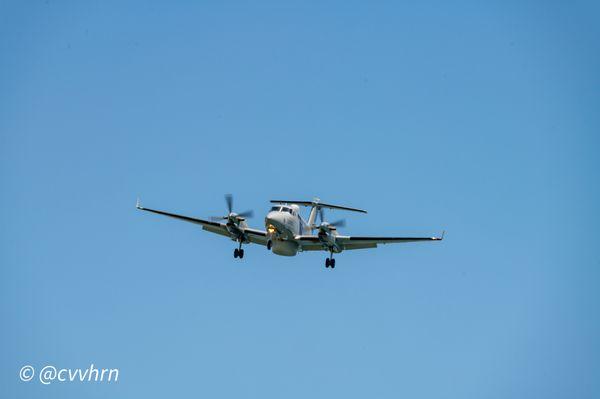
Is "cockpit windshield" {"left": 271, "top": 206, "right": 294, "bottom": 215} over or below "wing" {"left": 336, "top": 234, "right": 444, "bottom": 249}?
over

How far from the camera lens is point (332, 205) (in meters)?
58.7

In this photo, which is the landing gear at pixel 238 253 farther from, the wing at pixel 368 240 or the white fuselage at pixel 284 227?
the wing at pixel 368 240

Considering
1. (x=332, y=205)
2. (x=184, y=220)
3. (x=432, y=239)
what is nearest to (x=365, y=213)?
(x=332, y=205)

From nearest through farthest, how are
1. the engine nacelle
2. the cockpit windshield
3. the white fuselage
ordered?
the white fuselage, the cockpit windshield, the engine nacelle

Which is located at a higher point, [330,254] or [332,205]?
[332,205]

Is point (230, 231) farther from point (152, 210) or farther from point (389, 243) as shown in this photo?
point (389, 243)

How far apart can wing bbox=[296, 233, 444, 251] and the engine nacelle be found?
0.46 meters

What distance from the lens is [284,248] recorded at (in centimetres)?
5369

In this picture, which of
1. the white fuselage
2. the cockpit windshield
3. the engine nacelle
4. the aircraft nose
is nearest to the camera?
the aircraft nose

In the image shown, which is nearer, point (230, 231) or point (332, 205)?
point (230, 231)

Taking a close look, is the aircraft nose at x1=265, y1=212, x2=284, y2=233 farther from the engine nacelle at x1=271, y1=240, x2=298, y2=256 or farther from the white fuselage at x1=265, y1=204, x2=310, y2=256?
the engine nacelle at x1=271, y1=240, x2=298, y2=256

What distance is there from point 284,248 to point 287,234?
1.06 m

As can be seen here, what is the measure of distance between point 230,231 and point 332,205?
7.18 m

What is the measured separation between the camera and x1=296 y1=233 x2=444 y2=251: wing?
176ft
